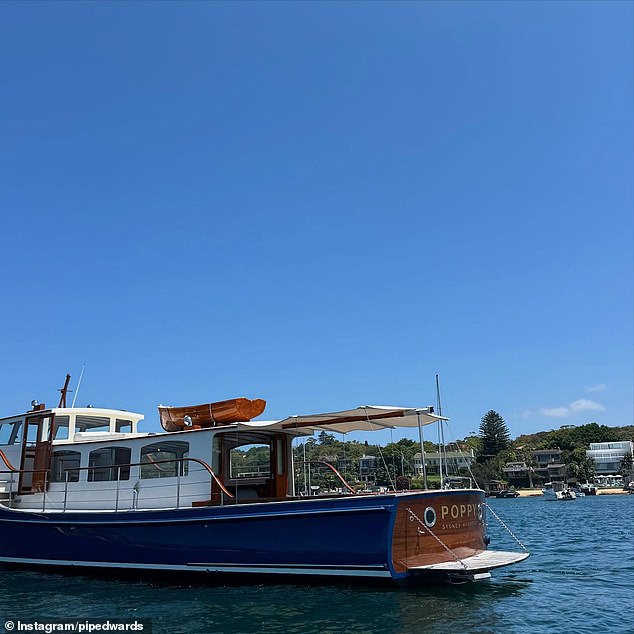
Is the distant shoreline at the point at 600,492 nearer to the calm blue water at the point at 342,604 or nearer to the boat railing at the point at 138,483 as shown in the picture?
the calm blue water at the point at 342,604

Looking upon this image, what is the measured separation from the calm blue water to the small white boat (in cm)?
6386

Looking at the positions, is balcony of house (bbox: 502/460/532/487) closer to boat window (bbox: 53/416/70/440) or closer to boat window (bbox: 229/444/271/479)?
boat window (bbox: 229/444/271/479)

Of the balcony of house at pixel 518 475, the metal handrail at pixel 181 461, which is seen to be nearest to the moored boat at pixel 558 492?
the balcony of house at pixel 518 475

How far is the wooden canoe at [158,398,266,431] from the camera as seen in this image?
1376 cm

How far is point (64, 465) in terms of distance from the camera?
15117 mm

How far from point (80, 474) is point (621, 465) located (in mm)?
103898

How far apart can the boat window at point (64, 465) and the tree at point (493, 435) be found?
98.4 m

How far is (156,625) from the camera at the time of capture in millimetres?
9508

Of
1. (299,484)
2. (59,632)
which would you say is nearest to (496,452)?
(299,484)

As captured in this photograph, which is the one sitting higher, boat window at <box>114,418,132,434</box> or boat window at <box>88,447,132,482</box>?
boat window at <box>114,418,132,434</box>

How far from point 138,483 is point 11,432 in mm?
4750

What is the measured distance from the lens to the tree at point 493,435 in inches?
4129

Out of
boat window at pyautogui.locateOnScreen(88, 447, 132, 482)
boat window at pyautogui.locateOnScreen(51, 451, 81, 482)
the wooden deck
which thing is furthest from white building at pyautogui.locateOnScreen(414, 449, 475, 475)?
boat window at pyautogui.locateOnScreen(51, 451, 81, 482)

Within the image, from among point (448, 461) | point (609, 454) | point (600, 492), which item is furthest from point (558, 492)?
point (609, 454)
